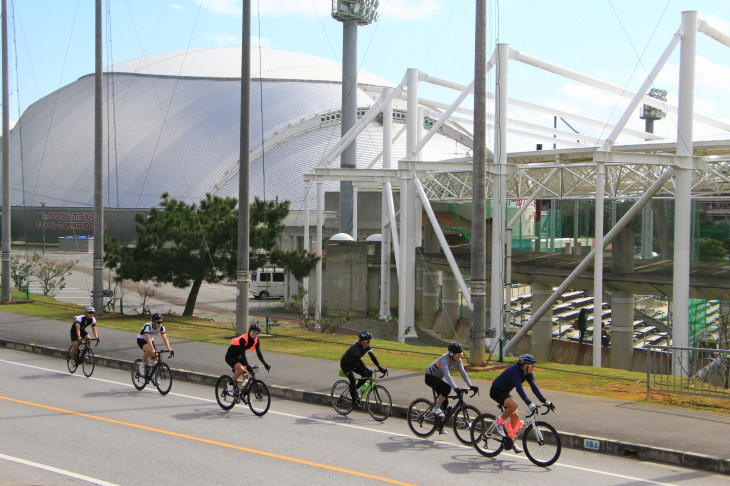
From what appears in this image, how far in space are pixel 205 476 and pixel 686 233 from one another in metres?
16.8

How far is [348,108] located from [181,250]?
103 feet

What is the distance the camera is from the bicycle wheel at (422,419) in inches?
442

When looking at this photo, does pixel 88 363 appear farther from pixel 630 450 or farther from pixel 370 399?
pixel 630 450

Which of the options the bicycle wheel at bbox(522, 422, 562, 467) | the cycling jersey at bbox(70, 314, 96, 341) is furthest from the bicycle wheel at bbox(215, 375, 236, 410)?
the bicycle wheel at bbox(522, 422, 562, 467)

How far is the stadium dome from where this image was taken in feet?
204

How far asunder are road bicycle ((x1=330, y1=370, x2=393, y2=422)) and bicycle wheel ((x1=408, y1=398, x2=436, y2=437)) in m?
1.18

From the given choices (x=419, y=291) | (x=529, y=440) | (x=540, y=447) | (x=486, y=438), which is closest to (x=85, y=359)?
(x=486, y=438)

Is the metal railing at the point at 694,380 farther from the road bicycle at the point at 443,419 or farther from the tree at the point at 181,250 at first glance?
the tree at the point at 181,250

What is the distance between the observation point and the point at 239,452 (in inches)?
397

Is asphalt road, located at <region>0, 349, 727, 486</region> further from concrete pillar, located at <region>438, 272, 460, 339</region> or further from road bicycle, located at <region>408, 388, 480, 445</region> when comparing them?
concrete pillar, located at <region>438, 272, 460, 339</region>

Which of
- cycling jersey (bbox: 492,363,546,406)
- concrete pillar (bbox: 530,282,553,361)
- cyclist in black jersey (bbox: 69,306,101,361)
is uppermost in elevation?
cycling jersey (bbox: 492,363,546,406)

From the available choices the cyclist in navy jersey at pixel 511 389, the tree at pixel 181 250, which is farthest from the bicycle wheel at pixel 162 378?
the tree at pixel 181 250

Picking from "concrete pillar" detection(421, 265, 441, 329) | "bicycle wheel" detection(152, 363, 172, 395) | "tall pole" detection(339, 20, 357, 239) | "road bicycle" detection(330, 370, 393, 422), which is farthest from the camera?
"tall pole" detection(339, 20, 357, 239)

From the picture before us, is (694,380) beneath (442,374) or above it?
beneath
